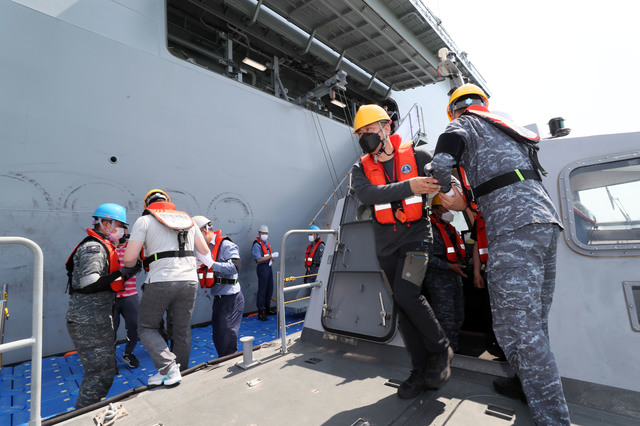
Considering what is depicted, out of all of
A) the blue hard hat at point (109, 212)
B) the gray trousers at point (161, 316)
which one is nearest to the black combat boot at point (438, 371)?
the gray trousers at point (161, 316)

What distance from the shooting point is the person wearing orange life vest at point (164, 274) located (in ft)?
7.41

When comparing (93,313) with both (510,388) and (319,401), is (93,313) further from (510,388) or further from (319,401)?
(510,388)

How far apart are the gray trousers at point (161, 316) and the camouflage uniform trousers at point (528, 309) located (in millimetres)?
2057

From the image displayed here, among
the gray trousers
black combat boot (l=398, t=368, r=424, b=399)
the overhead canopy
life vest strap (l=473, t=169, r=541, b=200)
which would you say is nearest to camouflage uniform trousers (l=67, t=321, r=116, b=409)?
the gray trousers

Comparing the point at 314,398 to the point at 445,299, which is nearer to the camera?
the point at 314,398

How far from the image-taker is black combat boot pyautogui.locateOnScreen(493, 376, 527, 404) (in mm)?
1529

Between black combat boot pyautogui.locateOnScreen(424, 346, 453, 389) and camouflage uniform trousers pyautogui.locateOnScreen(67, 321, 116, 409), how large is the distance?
2.36 metres

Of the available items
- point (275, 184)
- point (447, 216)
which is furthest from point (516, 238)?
point (275, 184)

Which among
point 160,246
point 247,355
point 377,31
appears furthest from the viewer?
point 377,31

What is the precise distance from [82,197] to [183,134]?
2024 millimetres

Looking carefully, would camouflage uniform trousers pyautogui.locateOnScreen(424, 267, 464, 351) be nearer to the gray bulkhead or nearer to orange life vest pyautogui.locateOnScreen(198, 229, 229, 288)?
orange life vest pyautogui.locateOnScreen(198, 229, 229, 288)

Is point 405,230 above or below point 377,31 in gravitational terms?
below

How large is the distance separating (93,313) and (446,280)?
2756mm

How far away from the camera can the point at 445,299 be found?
2.26 metres
